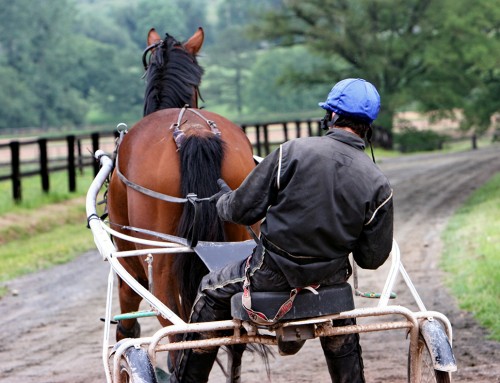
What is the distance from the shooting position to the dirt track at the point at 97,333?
22.9 ft

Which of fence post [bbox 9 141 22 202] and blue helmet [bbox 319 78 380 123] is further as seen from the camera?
fence post [bbox 9 141 22 202]

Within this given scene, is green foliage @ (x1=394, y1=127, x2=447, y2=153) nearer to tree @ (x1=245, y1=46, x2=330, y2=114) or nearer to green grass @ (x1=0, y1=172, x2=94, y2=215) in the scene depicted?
green grass @ (x1=0, y1=172, x2=94, y2=215)

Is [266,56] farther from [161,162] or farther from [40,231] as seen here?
[161,162]

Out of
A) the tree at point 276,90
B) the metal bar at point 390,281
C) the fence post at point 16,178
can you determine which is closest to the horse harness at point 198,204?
the metal bar at point 390,281

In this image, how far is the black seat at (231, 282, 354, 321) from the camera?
14.3ft

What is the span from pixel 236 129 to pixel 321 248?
6.16 feet

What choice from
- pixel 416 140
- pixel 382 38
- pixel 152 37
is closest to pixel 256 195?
pixel 152 37

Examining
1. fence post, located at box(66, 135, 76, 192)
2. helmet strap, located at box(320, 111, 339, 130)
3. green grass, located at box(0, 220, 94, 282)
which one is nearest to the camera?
Result: helmet strap, located at box(320, 111, 339, 130)

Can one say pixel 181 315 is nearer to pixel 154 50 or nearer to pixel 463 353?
pixel 154 50

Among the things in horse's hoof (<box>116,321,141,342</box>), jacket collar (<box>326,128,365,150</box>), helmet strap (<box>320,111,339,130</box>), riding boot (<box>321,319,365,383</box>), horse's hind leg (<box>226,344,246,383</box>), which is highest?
helmet strap (<box>320,111,339,130</box>)

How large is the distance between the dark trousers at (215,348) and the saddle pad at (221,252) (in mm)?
311

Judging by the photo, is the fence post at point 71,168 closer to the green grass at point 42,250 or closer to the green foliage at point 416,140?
the green grass at point 42,250

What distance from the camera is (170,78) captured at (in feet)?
21.8

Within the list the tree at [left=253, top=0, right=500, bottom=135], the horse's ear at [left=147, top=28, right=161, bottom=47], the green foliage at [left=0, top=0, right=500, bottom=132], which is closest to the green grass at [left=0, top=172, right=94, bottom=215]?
the green foliage at [left=0, top=0, right=500, bottom=132]
